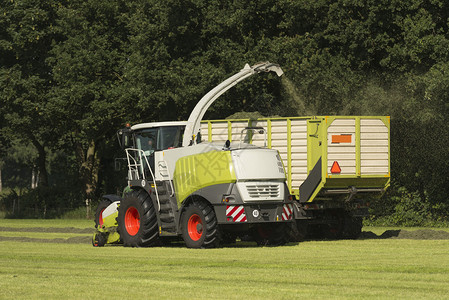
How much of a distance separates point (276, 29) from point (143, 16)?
6.21 metres

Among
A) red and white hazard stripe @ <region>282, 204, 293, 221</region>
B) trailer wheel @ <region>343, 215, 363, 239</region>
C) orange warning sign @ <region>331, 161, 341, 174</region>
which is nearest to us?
red and white hazard stripe @ <region>282, 204, 293, 221</region>

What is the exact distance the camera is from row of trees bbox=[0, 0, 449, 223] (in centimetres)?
3272

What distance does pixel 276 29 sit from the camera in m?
39.5

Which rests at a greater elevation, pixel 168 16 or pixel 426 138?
pixel 168 16

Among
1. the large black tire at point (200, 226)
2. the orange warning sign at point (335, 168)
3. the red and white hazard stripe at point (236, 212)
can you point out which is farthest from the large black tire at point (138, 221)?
the orange warning sign at point (335, 168)

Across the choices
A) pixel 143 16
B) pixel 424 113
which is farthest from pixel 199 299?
pixel 143 16

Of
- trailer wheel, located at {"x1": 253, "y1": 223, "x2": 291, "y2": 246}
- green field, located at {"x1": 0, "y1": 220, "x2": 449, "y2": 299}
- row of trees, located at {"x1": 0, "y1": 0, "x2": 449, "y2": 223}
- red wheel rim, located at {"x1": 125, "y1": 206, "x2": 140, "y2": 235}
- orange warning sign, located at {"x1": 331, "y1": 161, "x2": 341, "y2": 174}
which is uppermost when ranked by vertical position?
row of trees, located at {"x1": 0, "y1": 0, "x2": 449, "y2": 223}

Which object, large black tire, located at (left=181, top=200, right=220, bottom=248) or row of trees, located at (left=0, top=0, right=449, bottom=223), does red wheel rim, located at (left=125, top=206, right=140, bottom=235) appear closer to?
large black tire, located at (left=181, top=200, right=220, bottom=248)

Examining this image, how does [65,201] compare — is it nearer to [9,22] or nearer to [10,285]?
[9,22]

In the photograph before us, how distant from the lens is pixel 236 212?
2080cm

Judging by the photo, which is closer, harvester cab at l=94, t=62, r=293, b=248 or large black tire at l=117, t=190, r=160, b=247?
harvester cab at l=94, t=62, r=293, b=248

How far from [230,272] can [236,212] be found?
586 centimetres

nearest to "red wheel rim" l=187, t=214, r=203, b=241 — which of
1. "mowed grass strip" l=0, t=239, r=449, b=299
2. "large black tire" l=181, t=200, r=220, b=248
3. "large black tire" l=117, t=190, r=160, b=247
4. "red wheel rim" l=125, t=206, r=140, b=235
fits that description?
"large black tire" l=181, t=200, r=220, b=248

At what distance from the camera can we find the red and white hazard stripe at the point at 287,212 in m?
21.5
